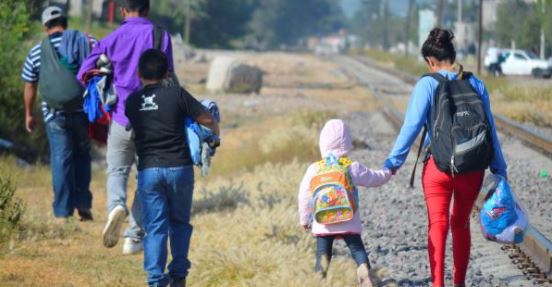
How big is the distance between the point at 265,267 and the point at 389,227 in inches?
123

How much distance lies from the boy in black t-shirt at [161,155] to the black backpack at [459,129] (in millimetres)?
1435

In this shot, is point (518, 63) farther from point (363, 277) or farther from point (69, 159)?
point (363, 277)

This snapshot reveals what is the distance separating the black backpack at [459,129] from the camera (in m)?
6.89

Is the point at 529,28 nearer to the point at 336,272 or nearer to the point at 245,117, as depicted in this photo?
the point at 245,117

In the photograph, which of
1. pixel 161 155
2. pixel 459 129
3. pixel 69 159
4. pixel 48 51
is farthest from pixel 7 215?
pixel 459 129

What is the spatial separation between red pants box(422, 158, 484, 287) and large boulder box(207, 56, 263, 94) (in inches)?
1170

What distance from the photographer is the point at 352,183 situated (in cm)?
729

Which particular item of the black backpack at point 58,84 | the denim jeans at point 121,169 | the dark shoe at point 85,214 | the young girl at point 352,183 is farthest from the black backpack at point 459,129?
the dark shoe at point 85,214

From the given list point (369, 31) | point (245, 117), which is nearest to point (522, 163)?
point (245, 117)

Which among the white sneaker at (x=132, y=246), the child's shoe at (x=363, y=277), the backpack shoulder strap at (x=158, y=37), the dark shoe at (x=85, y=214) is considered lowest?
the dark shoe at (x=85, y=214)

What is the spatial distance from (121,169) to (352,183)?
2.68 m

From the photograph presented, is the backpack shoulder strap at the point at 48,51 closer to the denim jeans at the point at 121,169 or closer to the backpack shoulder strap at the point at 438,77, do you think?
the denim jeans at the point at 121,169

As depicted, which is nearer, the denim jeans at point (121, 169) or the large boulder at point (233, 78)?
the denim jeans at point (121, 169)

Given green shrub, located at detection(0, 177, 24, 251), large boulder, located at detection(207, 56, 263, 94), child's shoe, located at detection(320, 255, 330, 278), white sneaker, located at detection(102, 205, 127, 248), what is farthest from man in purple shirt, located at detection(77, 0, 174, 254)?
large boulder, located at detection(207, 56, 263, 94)
